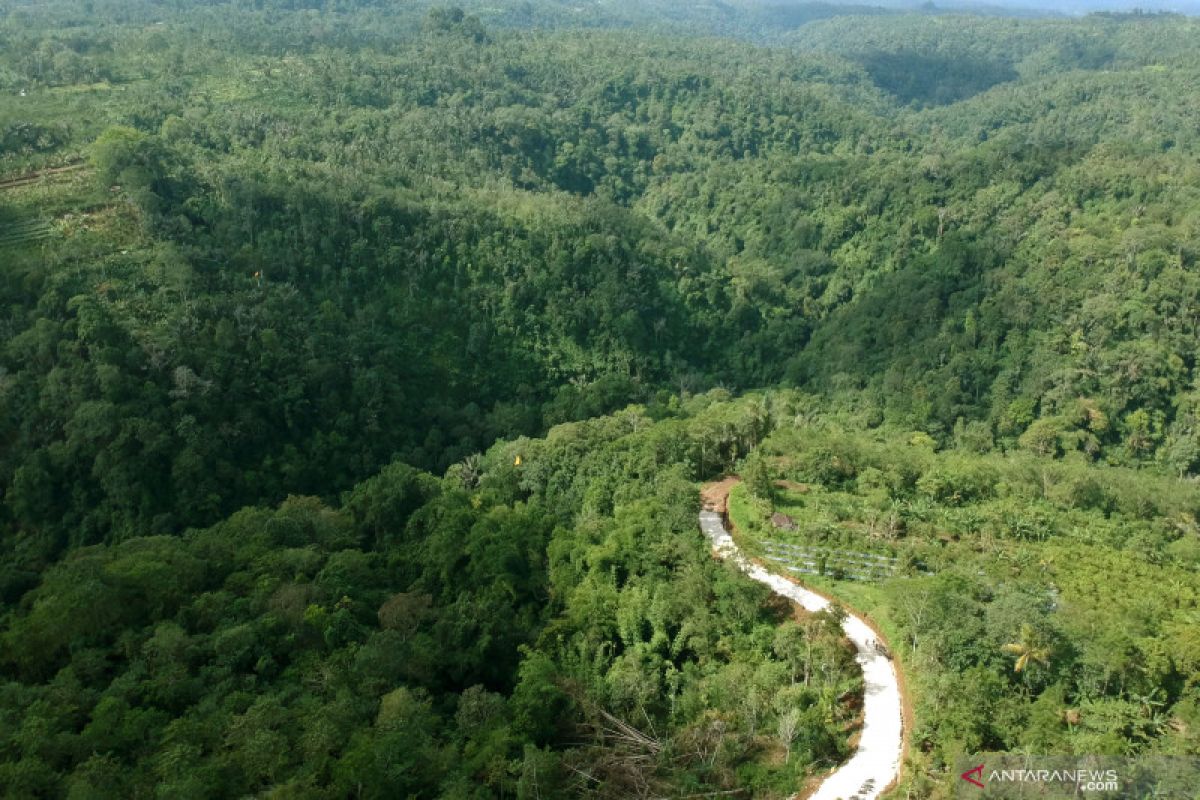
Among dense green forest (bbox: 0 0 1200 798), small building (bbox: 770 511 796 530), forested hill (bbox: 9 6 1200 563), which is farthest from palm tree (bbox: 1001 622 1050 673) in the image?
forested hill (bbox: 9 6 1200 563)

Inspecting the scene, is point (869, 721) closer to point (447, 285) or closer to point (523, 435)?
point (523, 435)

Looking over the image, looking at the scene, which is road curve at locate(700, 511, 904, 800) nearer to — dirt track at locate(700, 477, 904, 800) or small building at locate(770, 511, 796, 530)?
dirt track at locate(700, 477, 904, 800)

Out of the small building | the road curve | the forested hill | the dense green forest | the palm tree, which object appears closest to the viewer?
the road curve

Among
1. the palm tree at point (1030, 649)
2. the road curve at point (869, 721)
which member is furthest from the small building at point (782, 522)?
the palm tree at point (1030, 649)

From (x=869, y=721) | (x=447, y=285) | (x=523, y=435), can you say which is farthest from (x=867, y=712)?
(x=447, y=285)

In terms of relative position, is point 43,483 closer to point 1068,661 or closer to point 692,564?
point 692,564

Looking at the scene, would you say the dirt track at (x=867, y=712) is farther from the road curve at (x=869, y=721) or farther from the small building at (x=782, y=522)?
the small building at (x=782, y=522)
